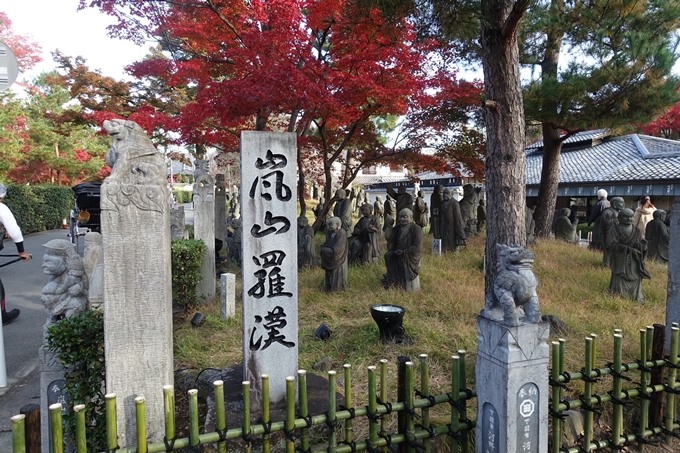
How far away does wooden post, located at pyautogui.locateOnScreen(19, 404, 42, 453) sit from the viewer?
2.37 meters

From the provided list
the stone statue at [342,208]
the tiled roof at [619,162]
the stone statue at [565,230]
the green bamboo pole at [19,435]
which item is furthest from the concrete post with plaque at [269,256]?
the tiled roof at [619,162]

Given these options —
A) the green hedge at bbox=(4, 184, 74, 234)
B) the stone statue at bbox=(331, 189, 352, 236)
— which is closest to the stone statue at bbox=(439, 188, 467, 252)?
the stone statue at bbox=(331, 189, 352, 236)

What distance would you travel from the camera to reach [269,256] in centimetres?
368

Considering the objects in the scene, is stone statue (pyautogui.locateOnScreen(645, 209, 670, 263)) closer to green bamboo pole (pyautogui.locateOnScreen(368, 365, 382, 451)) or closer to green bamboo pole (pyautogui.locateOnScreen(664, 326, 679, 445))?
green bamboo pole (pyautogui.locateOnScreen(664, 326, 679, 445))

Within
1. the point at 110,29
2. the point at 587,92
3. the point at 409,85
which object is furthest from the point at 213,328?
the point at 587,92

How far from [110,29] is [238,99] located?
5020 millimetres

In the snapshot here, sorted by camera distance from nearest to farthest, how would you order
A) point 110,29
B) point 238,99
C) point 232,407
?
point 232,407, point 238,99, point 110,29

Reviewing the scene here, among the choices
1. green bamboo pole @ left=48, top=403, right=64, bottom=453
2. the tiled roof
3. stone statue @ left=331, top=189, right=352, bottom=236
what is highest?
the tiled roof

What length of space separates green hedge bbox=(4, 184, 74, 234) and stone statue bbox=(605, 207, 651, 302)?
20.7 metres

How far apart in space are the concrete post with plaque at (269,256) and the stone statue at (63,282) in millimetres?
1514

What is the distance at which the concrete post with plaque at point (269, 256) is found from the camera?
361cm

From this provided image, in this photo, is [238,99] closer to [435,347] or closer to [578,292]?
[435,347]

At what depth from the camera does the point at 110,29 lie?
35.0 feet

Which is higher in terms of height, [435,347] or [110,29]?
[110,29]
